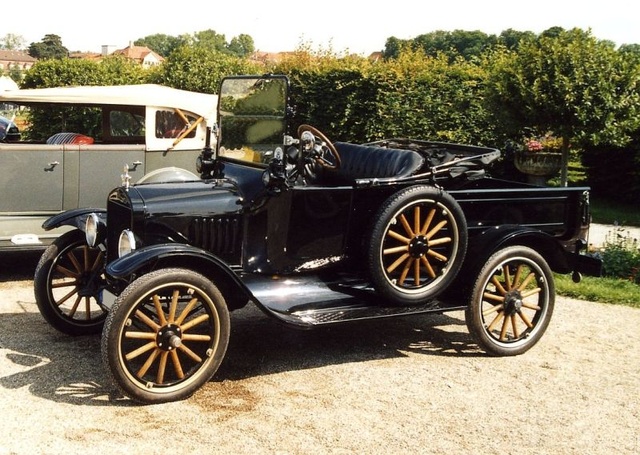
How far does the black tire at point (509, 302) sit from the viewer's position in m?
5.17

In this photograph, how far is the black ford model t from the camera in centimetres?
438

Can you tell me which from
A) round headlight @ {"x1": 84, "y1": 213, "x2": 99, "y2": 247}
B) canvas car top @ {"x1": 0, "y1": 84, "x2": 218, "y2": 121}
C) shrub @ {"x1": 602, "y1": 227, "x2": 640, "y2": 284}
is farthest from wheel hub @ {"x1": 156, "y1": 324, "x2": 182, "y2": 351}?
shrub @ {"x1": 602, "y1": 227, "x2": 640, "y2": 284}

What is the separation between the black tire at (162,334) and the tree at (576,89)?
302 inches

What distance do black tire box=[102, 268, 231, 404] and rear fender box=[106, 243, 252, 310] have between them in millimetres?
97

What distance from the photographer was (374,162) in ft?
18.3

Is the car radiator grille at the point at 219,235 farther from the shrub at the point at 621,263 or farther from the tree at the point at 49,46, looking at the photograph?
the tree at the point at 49,46

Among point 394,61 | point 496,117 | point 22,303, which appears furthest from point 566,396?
point 394,61

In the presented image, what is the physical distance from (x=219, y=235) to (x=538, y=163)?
365 inches

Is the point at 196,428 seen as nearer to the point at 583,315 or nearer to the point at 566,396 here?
the point at 566,396

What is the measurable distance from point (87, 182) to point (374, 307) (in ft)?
13.4

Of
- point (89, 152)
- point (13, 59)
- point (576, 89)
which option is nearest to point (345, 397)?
point (89, 152)

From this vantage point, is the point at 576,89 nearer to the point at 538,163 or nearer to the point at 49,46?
the point at 538,163

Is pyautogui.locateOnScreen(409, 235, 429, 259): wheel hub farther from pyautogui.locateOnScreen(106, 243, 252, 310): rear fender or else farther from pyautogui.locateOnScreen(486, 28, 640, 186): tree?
pyautogui.locateOnScreen(486, 28, 640, 186): tree

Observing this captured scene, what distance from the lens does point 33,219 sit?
24.4 ft
